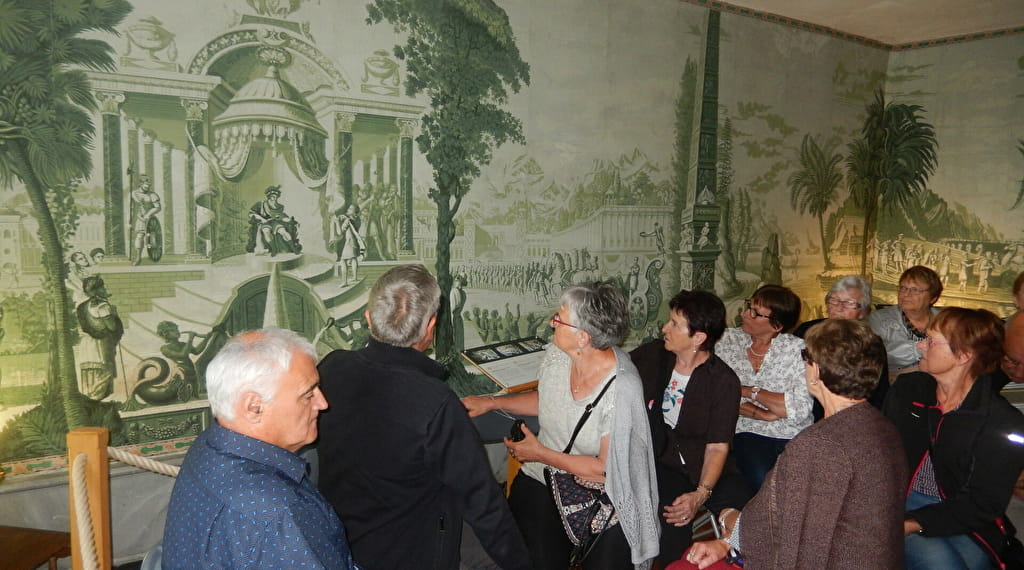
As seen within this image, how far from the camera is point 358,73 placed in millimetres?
5441

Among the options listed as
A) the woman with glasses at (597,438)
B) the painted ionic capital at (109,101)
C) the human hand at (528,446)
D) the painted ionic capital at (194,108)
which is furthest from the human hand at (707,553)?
the painted ionic capital at (109,101)

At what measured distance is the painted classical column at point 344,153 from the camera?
538 centimetres

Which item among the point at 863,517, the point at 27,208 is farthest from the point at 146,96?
the point at 863,517

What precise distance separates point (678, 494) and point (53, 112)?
15.0ft

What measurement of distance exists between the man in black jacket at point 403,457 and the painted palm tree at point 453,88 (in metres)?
3.13

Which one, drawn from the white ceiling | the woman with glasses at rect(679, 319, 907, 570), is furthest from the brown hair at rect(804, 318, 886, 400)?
the white ceiling

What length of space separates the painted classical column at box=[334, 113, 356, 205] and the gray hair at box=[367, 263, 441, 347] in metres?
2.74

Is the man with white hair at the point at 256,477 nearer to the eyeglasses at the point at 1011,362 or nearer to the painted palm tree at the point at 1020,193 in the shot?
the eyeglasses at the point at 1011,362

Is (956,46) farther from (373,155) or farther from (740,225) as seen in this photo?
(373,155)

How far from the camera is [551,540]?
360cm

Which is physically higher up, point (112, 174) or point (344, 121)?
point (344, 121)

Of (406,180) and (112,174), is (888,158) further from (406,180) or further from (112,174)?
(112,174)

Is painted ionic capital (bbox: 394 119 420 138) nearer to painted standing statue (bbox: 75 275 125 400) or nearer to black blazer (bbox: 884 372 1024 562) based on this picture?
painted standing statue (bbox: 75 275 125 400)

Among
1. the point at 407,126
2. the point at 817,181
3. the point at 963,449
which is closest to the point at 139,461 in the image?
the point at 407,126
